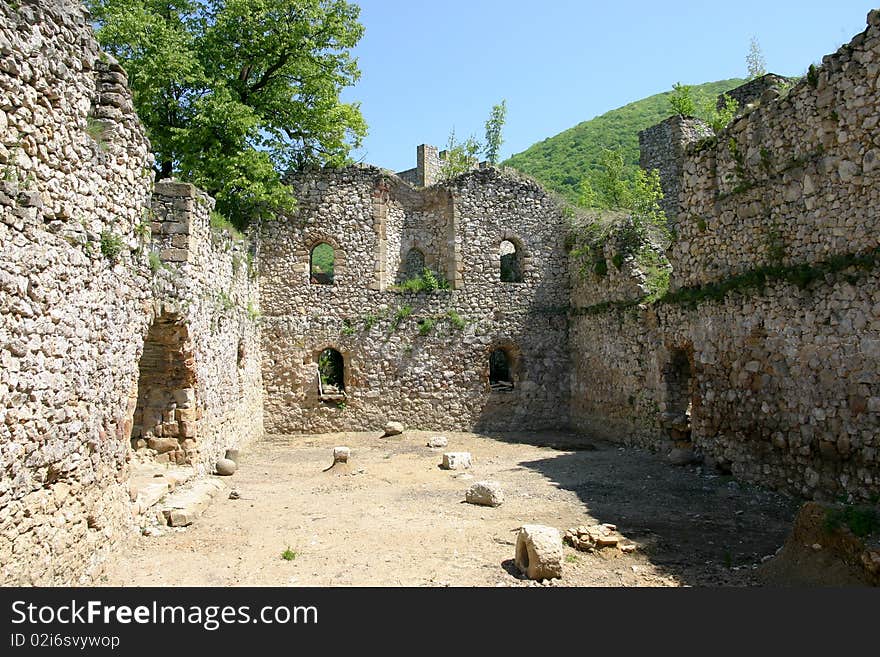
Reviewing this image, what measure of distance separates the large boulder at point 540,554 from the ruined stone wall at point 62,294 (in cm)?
411

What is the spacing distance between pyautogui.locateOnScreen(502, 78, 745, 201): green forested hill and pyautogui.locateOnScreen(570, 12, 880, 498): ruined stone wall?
22.2m

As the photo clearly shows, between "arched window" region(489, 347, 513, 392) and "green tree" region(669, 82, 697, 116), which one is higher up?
"green tree" region(669, 82, 697, 116)

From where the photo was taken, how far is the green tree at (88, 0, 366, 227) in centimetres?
1420

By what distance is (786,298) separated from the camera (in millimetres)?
9070

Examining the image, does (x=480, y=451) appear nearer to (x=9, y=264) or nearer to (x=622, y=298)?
(x=622, y=298)

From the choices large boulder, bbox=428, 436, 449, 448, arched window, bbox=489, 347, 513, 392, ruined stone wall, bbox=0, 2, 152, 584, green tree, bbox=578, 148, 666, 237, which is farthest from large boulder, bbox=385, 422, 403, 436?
ruined stone wall, bbox=0, 2, 152, 584

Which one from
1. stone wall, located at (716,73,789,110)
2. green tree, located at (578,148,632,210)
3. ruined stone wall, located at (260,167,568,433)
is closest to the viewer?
ruined stone wall, located at (260,167,568,433)

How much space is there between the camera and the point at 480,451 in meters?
14.6

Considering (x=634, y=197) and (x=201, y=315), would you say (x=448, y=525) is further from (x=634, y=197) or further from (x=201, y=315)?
(x=634, y=197)

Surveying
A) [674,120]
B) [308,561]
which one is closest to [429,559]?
[308,561]

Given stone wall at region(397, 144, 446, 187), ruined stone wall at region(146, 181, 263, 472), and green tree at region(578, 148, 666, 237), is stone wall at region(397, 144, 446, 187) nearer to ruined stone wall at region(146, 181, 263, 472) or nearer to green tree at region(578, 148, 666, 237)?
green tree at region(578, 148, 666, 237)

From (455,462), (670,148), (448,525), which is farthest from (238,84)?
(670,148)

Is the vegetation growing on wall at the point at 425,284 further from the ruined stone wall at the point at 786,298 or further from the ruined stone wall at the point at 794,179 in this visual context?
the ruined stone wall at the point at 794,179

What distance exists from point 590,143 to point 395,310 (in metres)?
28.9
